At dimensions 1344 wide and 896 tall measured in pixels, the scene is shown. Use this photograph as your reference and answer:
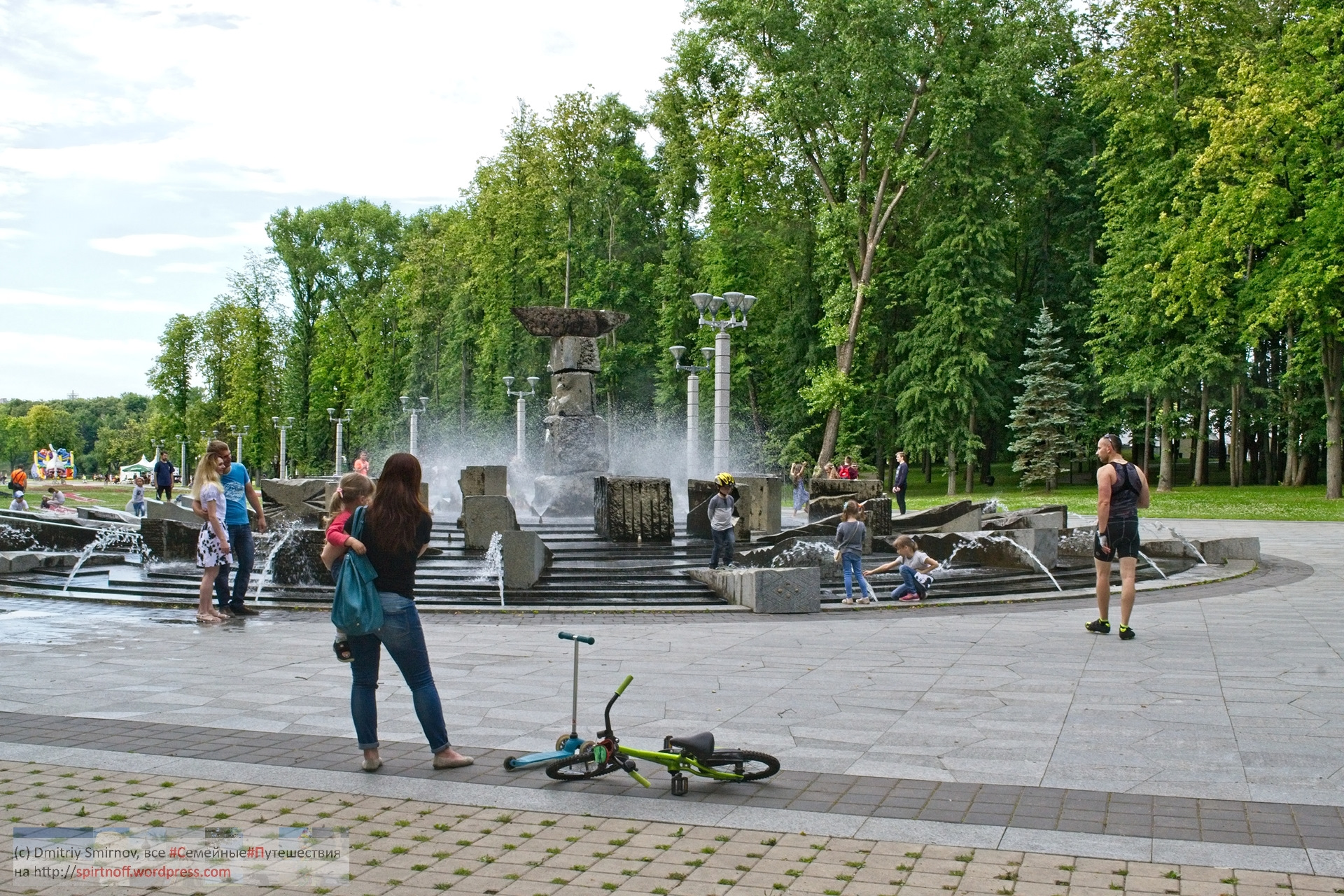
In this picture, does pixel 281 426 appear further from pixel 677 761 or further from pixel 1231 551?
pixel 677 761

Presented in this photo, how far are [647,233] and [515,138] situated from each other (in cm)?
762

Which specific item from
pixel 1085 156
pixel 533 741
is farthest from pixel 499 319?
pixel 533 741

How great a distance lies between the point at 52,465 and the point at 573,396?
322 ft

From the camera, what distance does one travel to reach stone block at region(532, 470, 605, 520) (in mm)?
24281

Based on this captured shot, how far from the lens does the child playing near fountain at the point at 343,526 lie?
611cm

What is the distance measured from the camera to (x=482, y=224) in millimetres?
57812

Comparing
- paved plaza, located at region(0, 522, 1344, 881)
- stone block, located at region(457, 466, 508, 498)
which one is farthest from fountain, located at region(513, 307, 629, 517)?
paved plaza, located at region(0, 522, 1344, 881)

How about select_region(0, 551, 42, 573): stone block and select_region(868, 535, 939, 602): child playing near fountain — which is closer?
select_region(868, 535, 939, 602): child playing near fountain

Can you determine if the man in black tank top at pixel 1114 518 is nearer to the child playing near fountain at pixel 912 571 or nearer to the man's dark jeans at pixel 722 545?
the child playing near fountain at pixel 912 571

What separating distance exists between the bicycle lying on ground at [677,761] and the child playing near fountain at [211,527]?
7264 mm

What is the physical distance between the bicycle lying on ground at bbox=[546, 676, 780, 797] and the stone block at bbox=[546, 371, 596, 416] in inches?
756

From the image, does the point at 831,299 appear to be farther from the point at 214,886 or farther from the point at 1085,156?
the point at 214,886

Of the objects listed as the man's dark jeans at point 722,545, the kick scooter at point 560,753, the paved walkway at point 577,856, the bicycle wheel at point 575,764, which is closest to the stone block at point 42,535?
the man's dark jeans at point 722,545

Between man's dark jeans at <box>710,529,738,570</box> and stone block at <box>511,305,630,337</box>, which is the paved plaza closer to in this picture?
man's dark jeans at <box>710,529,738,570</box>
